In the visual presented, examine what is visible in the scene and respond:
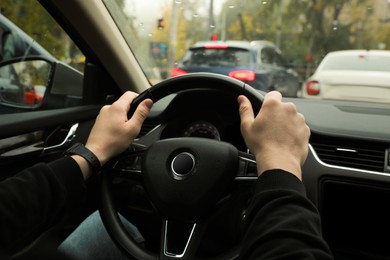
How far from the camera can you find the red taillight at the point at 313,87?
2.82m

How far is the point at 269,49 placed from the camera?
18.3ft

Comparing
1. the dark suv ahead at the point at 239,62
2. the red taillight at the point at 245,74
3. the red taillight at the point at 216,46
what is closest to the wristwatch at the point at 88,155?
the dark suv ahead at the point at 239,62

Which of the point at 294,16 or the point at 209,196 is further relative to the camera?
the point at 294,16

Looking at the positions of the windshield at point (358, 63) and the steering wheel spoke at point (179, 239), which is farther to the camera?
the windshield at point (358, 63)

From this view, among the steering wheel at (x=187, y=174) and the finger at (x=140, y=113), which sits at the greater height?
the finger at (x=140, y=113)

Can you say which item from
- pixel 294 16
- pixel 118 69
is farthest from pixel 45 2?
pixel 294 16

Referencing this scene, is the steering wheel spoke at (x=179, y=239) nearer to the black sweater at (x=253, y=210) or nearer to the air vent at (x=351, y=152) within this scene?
the black sweater at (x=253, y=210)

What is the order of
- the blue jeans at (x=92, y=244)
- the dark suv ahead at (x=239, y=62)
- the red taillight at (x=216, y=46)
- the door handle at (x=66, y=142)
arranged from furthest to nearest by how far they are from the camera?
the red taillight at (x=216, y=46) < the dark suv ahead at (x=239, y=62) < the door handle at (x=66, y=142) < the blue jeans at (x=92, y=244)

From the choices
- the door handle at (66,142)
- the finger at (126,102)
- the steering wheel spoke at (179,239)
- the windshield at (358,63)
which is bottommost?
the steering wheel spoke at (179,239)

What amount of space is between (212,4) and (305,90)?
896 millimetres

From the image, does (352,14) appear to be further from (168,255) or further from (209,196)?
(168,255)

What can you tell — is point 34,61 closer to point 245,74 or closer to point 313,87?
point 313,87

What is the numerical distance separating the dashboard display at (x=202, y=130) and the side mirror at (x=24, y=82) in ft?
3.35

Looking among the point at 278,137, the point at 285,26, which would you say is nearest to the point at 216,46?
the point at 285,26
